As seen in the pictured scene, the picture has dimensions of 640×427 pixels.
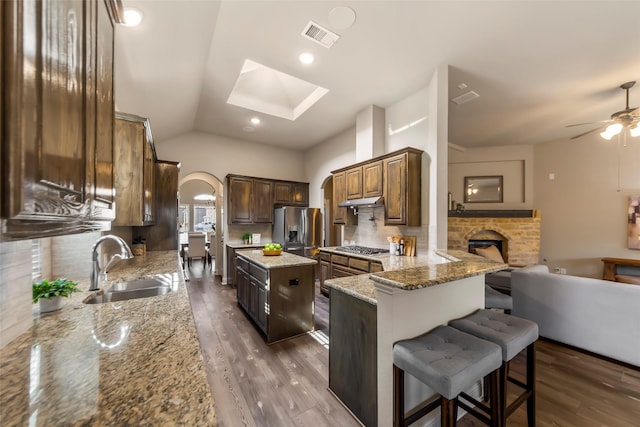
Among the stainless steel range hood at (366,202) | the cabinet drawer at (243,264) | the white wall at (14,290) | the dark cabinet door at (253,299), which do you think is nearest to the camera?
the white wall at (14,290)

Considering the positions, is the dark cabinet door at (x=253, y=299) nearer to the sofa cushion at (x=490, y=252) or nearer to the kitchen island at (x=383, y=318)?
the kitchen island at (x=383, y=318)

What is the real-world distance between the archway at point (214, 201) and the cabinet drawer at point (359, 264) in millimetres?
Result: 3285

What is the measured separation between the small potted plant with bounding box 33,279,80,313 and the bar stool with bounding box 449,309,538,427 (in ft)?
7.69

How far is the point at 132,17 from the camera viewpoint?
178cm

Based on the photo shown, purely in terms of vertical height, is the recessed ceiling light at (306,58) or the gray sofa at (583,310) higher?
the recessed ceiling light at (306,58)

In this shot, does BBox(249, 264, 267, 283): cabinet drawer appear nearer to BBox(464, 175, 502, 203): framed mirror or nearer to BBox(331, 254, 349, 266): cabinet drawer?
BBox(331, 254, 349, 266): cabinet drawer

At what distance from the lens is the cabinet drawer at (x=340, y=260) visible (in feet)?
12.5

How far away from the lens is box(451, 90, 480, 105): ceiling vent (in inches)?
140

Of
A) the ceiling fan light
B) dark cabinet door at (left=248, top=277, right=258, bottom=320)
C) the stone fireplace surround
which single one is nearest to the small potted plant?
dark cabinet door at (left=248, top=277, right=258, bottom=320)

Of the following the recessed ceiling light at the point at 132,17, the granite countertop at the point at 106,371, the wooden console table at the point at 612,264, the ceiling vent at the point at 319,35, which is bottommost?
the wooden console table at the point at 612,264

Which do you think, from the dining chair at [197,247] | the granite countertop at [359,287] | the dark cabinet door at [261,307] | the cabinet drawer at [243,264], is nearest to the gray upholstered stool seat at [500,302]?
the granite countertop at [359,287]

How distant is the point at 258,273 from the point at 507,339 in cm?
252

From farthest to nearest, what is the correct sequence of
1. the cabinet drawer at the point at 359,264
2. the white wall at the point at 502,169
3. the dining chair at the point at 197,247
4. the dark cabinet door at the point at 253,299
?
the dining chair at the point at 197,247 < the white wall at the point at 502,169 < the cabinet drawer at the point at 359,264 < the dark cabinet door at the point at 253,299

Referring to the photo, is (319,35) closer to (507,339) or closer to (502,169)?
(507,339)
